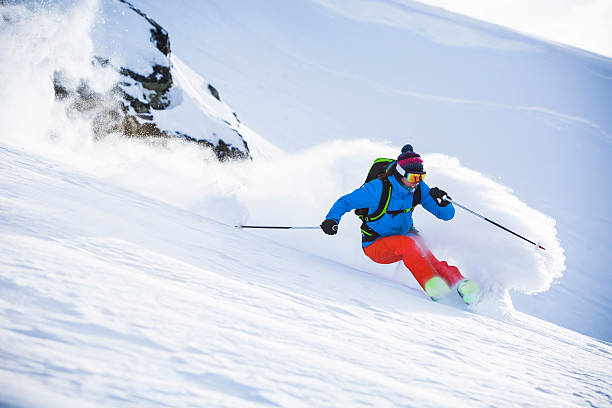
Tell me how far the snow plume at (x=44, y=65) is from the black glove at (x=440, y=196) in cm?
692

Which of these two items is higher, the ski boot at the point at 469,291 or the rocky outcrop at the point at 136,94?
the rocky outcrop at the point at 136,94

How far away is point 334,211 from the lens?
3527 mm

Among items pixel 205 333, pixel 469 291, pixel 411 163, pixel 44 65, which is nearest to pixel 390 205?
pixel 411 163

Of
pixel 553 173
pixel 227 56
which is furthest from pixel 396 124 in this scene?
pixel 227 56

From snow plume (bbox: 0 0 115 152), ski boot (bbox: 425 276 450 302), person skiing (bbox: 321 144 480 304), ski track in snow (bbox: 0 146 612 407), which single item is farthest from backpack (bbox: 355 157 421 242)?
snow plume (bbox: 0 0 115 152)

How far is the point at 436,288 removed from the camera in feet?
11.1

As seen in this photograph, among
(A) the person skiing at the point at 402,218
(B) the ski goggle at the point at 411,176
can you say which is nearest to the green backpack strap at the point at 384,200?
(A) the person skiing at the point at 402,218

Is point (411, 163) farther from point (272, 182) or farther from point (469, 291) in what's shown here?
point (272, 182)

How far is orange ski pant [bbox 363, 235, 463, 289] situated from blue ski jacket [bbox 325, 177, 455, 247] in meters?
0.19

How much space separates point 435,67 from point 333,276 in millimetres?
39142

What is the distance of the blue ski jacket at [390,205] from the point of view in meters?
3.57

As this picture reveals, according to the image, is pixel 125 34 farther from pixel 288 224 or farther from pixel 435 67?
pixel 435 67

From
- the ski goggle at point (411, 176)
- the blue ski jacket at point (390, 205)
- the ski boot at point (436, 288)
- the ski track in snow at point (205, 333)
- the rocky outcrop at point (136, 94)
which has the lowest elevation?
the ski track in snow at point (205, 333)

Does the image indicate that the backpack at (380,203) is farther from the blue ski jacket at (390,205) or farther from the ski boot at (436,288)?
the ski boot at (436,288)
